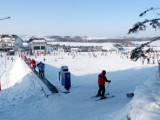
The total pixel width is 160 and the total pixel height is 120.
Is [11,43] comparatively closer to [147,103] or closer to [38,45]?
[38,45]

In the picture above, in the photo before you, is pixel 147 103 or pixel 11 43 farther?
pixel 11 43

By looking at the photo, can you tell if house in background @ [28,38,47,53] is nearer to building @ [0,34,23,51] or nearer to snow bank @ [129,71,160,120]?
building @ [0,34,23,51]

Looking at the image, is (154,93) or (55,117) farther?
(55,117)

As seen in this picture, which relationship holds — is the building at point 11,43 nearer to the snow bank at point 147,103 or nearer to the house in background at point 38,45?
the house in background at point 38,45

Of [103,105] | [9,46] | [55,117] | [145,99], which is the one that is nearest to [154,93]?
[145,99]

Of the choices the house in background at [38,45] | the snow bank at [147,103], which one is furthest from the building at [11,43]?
the snow bank at [147,103]

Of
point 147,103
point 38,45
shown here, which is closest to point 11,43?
point 38,45

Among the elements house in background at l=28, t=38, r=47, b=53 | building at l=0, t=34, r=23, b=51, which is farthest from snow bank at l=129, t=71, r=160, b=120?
building at l=0, t=34, r=23, b=51

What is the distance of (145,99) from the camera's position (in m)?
11.5

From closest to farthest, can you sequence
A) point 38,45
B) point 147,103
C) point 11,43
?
point 147,103, point 38,45, point 11,43

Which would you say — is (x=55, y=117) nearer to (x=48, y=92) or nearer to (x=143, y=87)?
(x=143, y=87)

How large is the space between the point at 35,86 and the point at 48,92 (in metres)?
4.38

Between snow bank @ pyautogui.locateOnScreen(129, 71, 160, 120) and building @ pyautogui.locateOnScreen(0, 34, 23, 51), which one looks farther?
building @ pyautogui.locateOnScreen(0, 34, 23, 51)

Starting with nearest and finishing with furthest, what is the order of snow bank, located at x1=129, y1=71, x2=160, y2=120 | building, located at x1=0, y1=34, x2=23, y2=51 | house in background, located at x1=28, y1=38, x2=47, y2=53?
snow bank, located at x1=129, y1=71, x2=160, y2=120 < house in background, located at x1=28, y1=38, x2=47, y2=53 < building, located at x1=0, y1=34, x2=23, y2=51
